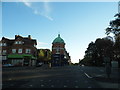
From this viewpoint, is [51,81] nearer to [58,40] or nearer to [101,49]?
[101,49]

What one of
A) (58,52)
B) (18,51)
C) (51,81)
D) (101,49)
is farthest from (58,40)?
(51,81)

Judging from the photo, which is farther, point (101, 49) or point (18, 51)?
point (101, 49)

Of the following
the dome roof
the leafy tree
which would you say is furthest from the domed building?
the leafy tree

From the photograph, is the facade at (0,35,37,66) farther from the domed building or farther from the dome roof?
the dome roof

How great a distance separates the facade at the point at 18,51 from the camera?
66.8 meters

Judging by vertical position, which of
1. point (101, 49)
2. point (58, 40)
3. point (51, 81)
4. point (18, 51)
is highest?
point (58, 40)

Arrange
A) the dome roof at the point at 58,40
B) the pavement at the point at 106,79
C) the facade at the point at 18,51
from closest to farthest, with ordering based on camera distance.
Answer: the pavement at the point at 106,79, the facade at the point at 18,51, the dome roof at the point at 58,40

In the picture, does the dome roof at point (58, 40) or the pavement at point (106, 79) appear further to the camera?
the dome roof at point (58, 40)

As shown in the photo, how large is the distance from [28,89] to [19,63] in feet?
183

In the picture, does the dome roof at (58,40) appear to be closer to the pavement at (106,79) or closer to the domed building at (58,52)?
the domed building at (58,52)

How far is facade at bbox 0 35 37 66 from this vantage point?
219 feet

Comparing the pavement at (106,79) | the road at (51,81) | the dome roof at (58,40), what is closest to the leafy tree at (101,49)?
the dome roof at (58,40)

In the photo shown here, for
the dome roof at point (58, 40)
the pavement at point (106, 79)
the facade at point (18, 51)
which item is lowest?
the pavement at point (106, 79)

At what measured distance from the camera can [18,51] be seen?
227ft
